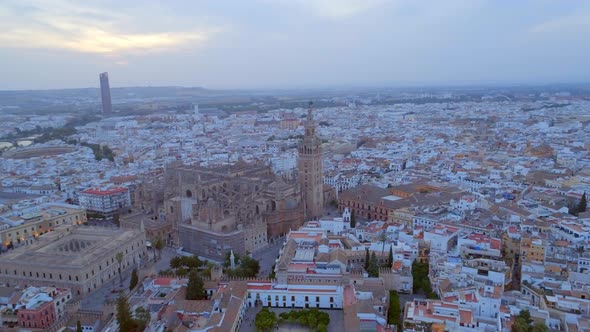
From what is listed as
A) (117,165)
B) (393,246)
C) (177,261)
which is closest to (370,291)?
(393,246)

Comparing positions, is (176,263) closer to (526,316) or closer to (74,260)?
(74,260)

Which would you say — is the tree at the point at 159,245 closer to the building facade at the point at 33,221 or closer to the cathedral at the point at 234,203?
the cathedral at the point at 234,203

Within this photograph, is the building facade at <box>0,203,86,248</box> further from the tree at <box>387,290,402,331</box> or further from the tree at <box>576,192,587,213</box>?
the tree at <box>576,192,587,213</box>

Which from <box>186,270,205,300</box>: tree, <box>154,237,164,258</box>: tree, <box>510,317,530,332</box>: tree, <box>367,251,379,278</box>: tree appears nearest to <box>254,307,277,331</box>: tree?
<box>186,270,205,300</box>: tree

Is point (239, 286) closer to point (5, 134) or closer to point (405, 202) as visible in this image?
point (405, 202)

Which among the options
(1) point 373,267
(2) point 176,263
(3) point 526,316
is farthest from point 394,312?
(2) point 176,263

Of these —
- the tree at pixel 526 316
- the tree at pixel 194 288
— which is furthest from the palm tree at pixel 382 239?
the tree at pixel 194 288

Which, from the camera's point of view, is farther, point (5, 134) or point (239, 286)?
point (5, 134)

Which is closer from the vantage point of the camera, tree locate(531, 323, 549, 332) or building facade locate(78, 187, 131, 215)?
tree locate(531, 323, 549, 332)
